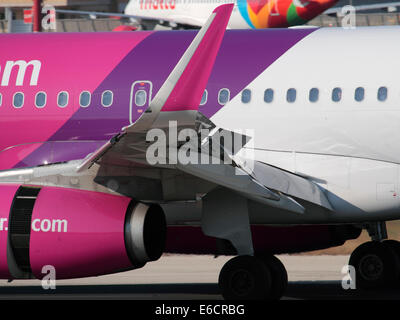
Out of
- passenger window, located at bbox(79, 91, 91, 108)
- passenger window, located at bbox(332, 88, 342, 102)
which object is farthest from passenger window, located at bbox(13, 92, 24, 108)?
passenger window, located at bbox(332, 88, 342, 102)

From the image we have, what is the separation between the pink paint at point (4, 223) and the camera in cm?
1077

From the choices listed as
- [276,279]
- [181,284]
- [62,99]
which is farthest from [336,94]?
[181,284]

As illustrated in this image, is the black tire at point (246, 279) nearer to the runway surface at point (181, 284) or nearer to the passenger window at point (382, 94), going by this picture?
the runway surface at point (181, 284)

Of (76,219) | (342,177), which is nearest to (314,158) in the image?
(342,177)

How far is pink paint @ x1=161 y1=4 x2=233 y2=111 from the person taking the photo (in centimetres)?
941

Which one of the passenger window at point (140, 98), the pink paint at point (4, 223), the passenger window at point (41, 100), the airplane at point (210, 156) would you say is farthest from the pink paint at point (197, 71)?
the passenger window at point (41, 100)

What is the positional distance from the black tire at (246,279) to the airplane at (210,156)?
20 mm

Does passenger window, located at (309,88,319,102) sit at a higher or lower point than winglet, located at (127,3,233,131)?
higher

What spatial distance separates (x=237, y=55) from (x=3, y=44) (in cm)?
358

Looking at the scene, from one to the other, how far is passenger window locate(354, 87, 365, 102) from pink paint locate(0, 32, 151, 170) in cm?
324

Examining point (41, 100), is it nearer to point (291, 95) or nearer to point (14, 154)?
point (14, 154)

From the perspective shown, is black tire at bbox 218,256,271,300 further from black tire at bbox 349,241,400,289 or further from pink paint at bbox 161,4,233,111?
pink paint at bbox 161,4,233,111

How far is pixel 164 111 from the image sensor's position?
941 centimetres
